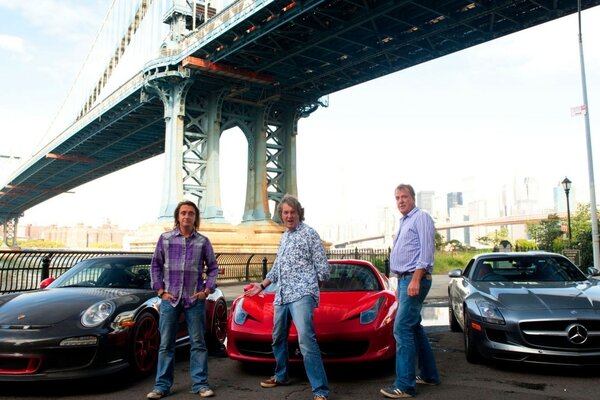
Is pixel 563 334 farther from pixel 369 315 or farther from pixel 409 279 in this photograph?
pixel 369 315

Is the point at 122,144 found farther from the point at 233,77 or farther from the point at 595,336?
the point at 595,336

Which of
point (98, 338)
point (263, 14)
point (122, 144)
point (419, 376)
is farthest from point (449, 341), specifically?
point (122, 144)

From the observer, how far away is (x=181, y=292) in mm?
4781

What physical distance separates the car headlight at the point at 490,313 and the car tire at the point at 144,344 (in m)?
3.36

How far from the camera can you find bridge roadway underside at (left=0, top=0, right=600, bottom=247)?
76.7 ft

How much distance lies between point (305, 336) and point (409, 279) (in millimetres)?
1042

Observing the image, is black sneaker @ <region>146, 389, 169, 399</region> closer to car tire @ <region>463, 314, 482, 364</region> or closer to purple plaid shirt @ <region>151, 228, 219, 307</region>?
purple plaid shirt @ <region>151, 228, 219, 307</region>

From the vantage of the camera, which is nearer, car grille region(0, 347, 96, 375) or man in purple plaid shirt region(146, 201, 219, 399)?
car grille region(0, 347, 96, 375)

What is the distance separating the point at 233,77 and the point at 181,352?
983 inches

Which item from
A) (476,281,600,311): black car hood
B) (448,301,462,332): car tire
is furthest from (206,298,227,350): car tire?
(448,301,462,332): car tire

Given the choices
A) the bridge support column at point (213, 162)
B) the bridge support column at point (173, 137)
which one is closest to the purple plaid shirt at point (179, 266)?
the bridge support column at point (173, 137)

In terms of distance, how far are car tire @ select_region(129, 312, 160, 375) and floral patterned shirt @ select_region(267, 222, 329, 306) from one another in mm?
1498

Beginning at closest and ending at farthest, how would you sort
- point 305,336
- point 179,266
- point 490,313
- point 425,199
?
point 305,336, point 179,266, point 490,313, point 425,199

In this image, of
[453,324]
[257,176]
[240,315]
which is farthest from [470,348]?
[257,176]
